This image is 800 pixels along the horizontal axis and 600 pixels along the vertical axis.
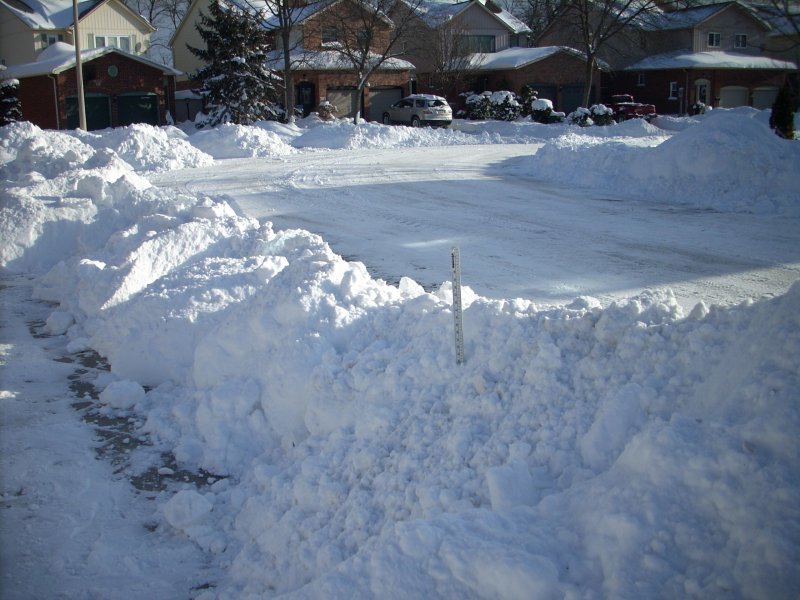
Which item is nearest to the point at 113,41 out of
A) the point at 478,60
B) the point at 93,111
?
the point at 93,111

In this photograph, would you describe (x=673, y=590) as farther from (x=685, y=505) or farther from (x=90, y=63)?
(x=90, y=63)

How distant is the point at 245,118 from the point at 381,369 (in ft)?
102

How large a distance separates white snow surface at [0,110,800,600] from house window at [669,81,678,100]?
44.4 metres

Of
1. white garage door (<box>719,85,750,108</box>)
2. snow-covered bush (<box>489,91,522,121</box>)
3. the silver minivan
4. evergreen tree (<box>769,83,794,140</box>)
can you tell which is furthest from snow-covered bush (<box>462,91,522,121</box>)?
evergreen tree (<box>769,83,794,140</box>)

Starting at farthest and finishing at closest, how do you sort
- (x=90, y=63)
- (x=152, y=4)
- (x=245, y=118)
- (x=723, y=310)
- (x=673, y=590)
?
(x=152, y=4), (x=90, y=63), (x=245, y=118), (x=723, y=310), (x=673, y=590)

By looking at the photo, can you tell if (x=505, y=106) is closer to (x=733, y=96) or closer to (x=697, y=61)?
(x=697, y=61)

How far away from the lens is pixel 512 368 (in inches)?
198

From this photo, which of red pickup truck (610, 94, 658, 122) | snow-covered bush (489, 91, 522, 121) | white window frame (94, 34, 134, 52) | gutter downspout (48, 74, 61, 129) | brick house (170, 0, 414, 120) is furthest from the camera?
white window frame (94, 34, 134, 52)

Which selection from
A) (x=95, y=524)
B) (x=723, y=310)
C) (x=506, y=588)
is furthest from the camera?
(x=95, y=524)

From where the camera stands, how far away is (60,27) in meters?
47.0

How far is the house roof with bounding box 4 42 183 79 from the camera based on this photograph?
38.2 m

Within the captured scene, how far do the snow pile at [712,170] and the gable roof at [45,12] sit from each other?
134ft

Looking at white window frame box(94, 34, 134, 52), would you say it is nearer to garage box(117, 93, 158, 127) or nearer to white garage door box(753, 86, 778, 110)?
garage box(117, 93, 158, 127)

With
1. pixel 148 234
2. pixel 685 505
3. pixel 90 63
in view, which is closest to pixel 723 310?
pixel 685 505
